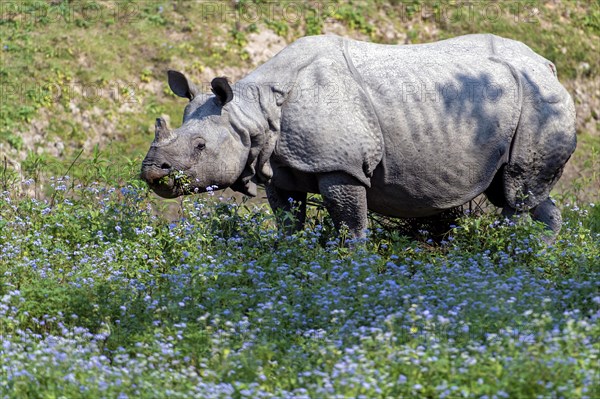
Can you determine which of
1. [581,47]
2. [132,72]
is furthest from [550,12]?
[132,72]

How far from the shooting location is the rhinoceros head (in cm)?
749

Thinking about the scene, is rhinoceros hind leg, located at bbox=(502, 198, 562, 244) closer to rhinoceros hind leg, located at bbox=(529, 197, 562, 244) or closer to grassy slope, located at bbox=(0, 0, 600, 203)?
rhinoceros hind leg, located at bbox=(529, 197, 562, 244)

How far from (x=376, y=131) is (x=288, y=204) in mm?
923

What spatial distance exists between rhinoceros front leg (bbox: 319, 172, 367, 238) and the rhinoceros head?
61 centimetres

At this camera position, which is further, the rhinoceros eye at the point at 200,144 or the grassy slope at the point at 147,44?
the grassy slope at the point at 147,44

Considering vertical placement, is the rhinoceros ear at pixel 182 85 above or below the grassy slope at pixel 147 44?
above

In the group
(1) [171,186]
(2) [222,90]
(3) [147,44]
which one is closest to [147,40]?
(3) [147,44]

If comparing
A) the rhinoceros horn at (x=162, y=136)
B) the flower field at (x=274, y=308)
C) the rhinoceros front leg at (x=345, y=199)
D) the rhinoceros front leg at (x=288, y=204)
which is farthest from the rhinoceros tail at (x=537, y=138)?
the rhinoceros horn at (x=162, y=136)

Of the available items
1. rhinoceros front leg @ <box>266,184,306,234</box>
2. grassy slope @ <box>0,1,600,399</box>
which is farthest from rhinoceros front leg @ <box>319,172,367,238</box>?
rhinoceros front leg @ <box>266,184,306,234</box>

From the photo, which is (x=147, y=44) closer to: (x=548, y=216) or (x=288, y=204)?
(x=288, y=204)

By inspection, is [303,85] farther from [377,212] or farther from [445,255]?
[445,255]

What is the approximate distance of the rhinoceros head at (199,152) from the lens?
24.6ft

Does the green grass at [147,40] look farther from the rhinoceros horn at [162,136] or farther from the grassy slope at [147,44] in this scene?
the rhinoceros horn at [162,136]

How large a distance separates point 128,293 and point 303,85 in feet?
6.34
